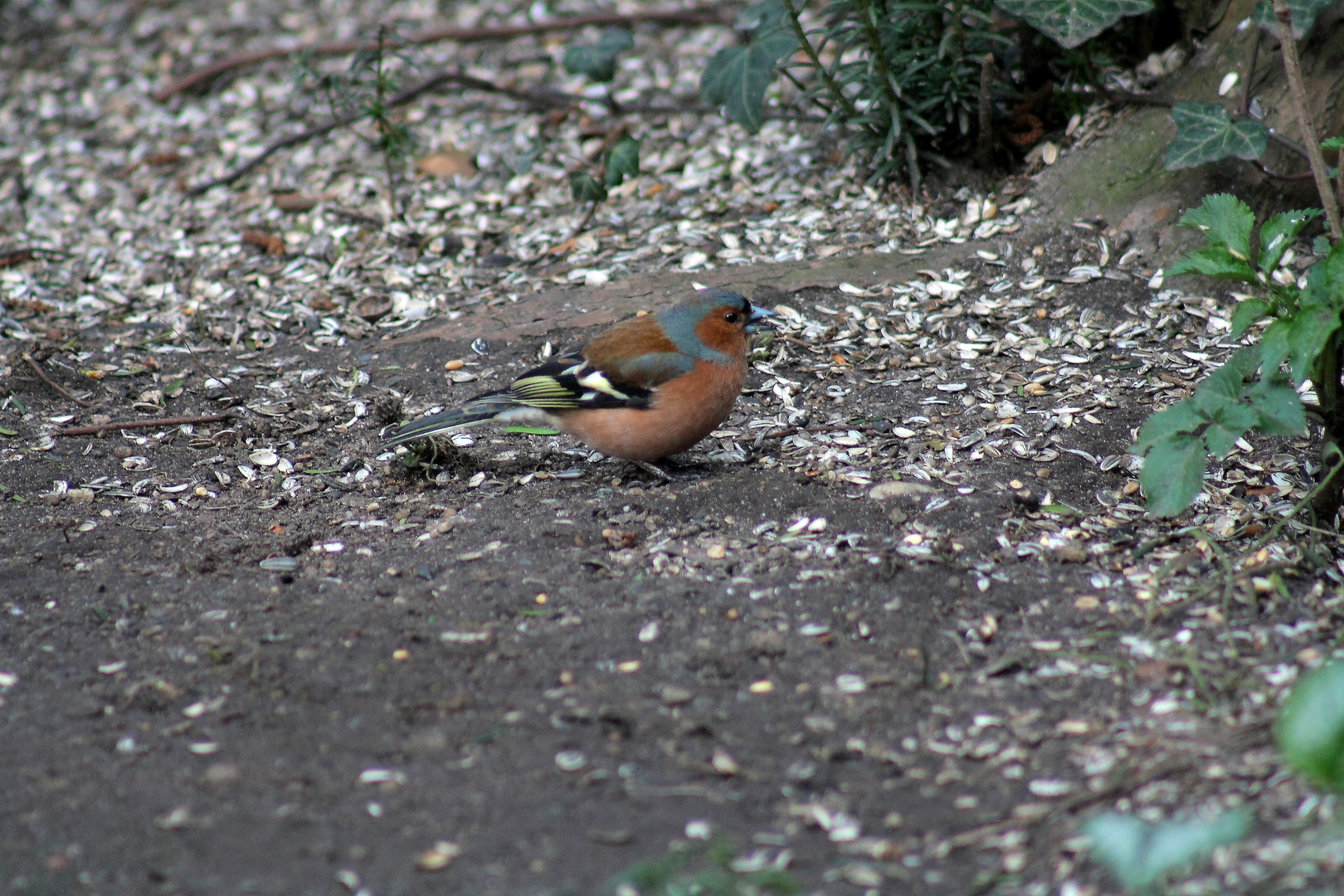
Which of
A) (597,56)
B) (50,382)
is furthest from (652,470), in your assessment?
(50,382)

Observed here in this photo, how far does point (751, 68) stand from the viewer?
6.02 meters

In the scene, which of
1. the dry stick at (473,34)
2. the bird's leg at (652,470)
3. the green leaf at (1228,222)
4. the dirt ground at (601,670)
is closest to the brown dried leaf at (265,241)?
the dirt ground at (601,670)

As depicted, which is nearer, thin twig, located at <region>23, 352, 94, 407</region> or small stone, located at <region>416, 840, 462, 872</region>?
small stone, located at <region>416, 840, 462, 872</region>

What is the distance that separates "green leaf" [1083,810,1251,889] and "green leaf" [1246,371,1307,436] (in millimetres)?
1606

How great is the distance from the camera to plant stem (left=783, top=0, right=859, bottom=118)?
18.4 feet

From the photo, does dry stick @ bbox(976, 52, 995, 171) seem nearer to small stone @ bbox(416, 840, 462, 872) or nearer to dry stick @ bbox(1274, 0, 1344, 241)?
dry stick @ bbox(1274, 0, 1344, 241)

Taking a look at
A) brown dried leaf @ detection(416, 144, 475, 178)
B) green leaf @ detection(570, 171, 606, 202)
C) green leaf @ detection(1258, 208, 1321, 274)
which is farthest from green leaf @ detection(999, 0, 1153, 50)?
brown dried leaf @ detection(416, 144, 475, 178)

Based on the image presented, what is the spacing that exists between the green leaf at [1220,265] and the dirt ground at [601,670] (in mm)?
914

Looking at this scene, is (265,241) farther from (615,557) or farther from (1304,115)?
(1304,115)

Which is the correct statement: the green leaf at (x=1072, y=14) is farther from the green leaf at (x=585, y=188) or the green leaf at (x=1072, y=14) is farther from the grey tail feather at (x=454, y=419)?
the grey tail feather at (x=454, y=419)

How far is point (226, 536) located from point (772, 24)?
3.70 metres

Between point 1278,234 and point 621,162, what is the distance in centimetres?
371

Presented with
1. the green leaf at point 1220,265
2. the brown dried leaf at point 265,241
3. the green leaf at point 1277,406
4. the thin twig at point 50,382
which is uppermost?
the green leaf at point 1220,265

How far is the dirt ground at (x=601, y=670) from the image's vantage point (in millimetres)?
2746
